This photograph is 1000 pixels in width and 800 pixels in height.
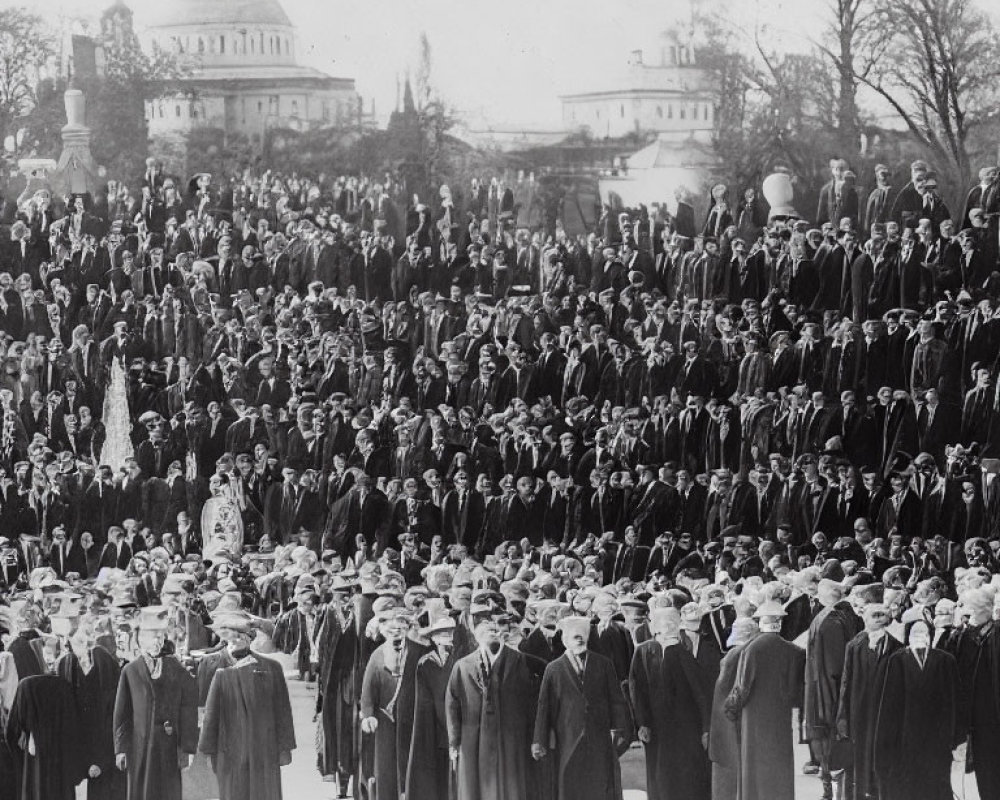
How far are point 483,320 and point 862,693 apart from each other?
7311 mm

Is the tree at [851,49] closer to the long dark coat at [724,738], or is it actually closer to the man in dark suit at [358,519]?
the man in dark suit at [358,519]

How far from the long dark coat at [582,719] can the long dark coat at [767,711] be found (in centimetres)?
60

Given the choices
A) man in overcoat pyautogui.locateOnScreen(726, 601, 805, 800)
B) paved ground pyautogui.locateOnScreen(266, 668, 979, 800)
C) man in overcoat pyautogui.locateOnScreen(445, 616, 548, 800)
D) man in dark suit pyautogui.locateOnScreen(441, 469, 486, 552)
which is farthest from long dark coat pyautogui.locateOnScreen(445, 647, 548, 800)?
man in dark suit pyautogui.locateOnScreen(441, 469, 486, 552)

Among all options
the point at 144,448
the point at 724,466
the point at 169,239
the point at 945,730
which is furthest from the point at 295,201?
the point at 945,730

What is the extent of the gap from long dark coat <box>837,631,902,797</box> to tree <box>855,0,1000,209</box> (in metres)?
6.47

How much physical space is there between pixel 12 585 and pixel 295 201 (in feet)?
14.9

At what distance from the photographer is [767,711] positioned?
31.3 ft

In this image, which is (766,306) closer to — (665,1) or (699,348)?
(699,348)

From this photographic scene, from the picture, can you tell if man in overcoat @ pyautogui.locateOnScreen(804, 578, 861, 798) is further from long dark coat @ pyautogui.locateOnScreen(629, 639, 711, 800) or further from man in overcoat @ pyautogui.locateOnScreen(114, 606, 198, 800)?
man in overcoat @ pyautogui.locateOnScreen(114, 606, 198, 800)

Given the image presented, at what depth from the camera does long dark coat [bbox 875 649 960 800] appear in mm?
9336

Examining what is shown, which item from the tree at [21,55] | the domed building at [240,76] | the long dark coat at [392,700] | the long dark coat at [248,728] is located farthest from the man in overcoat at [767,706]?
the tree at [21,55]

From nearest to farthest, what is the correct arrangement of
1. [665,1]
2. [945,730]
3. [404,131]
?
[945,730] < [665,1] < [404,131]

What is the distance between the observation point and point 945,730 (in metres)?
9.46

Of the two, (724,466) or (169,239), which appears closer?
(724,466)
